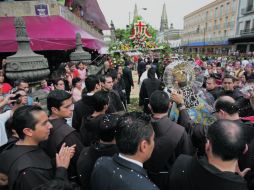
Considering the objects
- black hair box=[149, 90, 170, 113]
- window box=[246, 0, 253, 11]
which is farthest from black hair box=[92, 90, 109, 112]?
window box=[246, 0, 253, 11]

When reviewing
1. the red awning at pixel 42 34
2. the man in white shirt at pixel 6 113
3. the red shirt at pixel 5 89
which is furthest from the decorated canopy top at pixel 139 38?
the man in white shirt at pixel 6 113

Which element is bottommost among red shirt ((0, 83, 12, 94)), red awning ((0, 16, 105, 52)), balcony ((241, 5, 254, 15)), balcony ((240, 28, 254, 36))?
red shirt ((0, 83, 12, 94))

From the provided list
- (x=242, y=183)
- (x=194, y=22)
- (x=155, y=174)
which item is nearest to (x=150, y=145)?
(x=242, y=183)

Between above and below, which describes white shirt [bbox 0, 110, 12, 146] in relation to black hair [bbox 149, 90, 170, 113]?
below

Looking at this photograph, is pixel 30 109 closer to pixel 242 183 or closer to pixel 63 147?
pixel 63 147

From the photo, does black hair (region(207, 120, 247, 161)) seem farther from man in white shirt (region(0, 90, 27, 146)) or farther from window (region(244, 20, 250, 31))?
window (region(244, 20, 250, 31))

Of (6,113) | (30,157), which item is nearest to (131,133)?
(30,157)

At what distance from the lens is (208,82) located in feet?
15.3

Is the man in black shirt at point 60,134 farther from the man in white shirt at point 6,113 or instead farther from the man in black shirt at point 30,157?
the man in white shirt at point 6,113

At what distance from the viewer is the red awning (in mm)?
6793

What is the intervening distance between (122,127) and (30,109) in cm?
92

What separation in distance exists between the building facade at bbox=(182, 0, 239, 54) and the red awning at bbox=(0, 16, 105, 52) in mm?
37807

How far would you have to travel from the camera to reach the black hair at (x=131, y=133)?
60.7 inches

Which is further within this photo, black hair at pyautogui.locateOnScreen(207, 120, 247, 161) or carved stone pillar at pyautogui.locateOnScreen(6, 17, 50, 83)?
carved stone pillar at pyautogui.locateOnScreen(6, 17, 50, 83)
